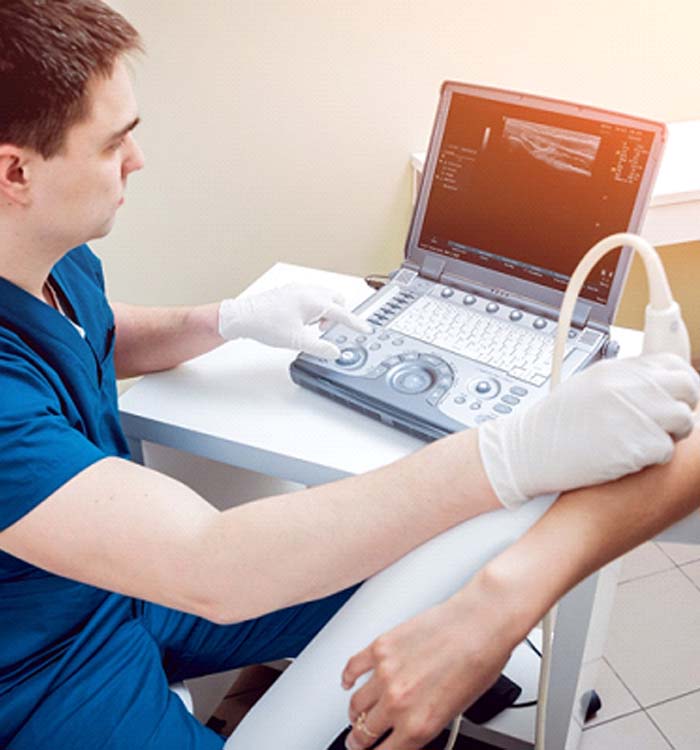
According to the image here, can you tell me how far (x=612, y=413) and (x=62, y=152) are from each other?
0.60 m

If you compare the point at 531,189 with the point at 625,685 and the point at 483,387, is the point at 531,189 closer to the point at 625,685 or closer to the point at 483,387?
the point at 483,387

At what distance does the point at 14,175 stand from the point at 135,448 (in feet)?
1.53

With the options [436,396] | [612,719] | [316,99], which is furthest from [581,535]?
[316,99]

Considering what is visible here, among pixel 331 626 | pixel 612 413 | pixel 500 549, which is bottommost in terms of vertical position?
pixel 331 626

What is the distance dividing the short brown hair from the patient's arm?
0.60 meters

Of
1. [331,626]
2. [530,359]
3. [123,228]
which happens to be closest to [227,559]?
[331,626]

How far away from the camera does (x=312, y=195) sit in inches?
80.4

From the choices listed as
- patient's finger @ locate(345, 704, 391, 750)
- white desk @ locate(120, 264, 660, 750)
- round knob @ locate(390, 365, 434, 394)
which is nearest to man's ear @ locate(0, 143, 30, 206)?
white desk @ locate(120, 264, 660, 750)

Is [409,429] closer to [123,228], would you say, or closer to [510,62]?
[123,228]

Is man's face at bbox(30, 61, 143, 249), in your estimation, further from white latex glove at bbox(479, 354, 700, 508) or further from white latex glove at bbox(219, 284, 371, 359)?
white latex glove at bbox(479, 354, 700, 508)

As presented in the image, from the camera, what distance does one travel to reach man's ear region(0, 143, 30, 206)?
826 mm

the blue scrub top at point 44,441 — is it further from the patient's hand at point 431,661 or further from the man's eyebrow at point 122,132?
the patient's hand at point 431,661

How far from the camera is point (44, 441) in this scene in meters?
0.79

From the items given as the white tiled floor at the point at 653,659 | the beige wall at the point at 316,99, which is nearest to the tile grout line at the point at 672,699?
the white tiled floor at the point at 653,659
